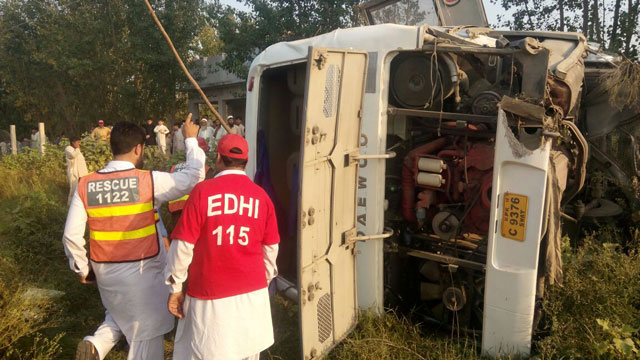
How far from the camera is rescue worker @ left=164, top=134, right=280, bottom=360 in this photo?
257 cm

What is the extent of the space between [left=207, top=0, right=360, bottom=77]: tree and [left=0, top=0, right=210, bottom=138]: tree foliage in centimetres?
675

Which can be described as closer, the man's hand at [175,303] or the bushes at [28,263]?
the man's hand at [175,303]

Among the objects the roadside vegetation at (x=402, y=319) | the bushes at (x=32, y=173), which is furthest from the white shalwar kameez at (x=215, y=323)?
the bushes at (x=32, y=173)

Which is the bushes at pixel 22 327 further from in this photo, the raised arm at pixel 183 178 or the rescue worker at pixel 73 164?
the rescue worker at pixel 73 164

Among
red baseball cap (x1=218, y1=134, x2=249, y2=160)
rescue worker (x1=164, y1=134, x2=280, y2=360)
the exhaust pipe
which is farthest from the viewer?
the exhaust pipe

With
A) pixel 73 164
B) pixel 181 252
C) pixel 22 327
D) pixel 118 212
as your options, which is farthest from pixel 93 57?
pixel 181 252

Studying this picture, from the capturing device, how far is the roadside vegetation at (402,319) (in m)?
3.19

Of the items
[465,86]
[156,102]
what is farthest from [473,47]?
[156,102]

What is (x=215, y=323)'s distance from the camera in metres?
2.62

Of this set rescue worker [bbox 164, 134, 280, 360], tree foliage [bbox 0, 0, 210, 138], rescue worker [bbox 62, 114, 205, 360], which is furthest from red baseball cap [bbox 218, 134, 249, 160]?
tree foliage [bbox 0, 0, 210, 138]

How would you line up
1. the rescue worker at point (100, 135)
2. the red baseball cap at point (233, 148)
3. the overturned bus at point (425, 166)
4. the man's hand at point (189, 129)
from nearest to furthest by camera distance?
the red baseball cap at point (233, 148) → the overturned bus at point (425, 166) → the man's hand at point (189, 129) → the rescue worker at point (100, 135)

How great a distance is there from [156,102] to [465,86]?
1847 cm

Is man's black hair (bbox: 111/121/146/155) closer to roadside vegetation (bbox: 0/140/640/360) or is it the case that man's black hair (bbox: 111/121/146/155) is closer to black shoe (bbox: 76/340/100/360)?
black shoe (bbox: 76/340/100/360)

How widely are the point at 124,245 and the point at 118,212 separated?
223mm
